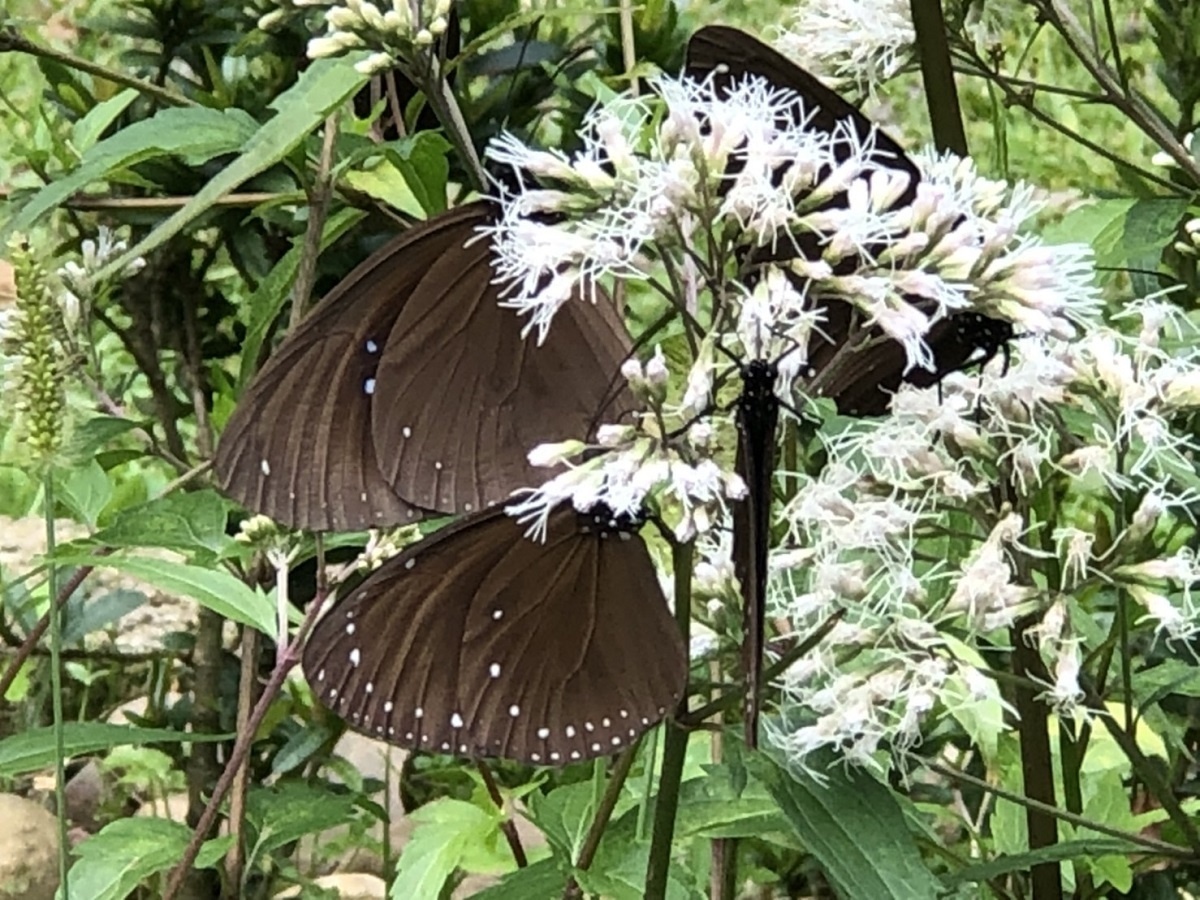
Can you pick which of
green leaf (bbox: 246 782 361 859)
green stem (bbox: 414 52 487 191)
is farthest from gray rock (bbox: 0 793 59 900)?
green stem (bbox: 414 52 487 191)

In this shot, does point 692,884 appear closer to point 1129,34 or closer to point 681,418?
point 681,418

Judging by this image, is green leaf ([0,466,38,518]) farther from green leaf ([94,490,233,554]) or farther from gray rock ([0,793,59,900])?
green leaf ([94,490,233,554])

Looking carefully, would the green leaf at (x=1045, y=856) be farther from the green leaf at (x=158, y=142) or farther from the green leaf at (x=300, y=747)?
the green leaf at (x=300, y=747)

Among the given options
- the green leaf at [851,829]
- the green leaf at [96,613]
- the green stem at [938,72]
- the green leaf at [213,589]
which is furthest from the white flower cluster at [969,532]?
the green leaf at [96,613]

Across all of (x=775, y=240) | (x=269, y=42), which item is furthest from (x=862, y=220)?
(x=269, y=42)

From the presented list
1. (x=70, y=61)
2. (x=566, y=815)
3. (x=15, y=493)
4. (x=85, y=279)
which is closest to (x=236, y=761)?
(x=566, y=815)
